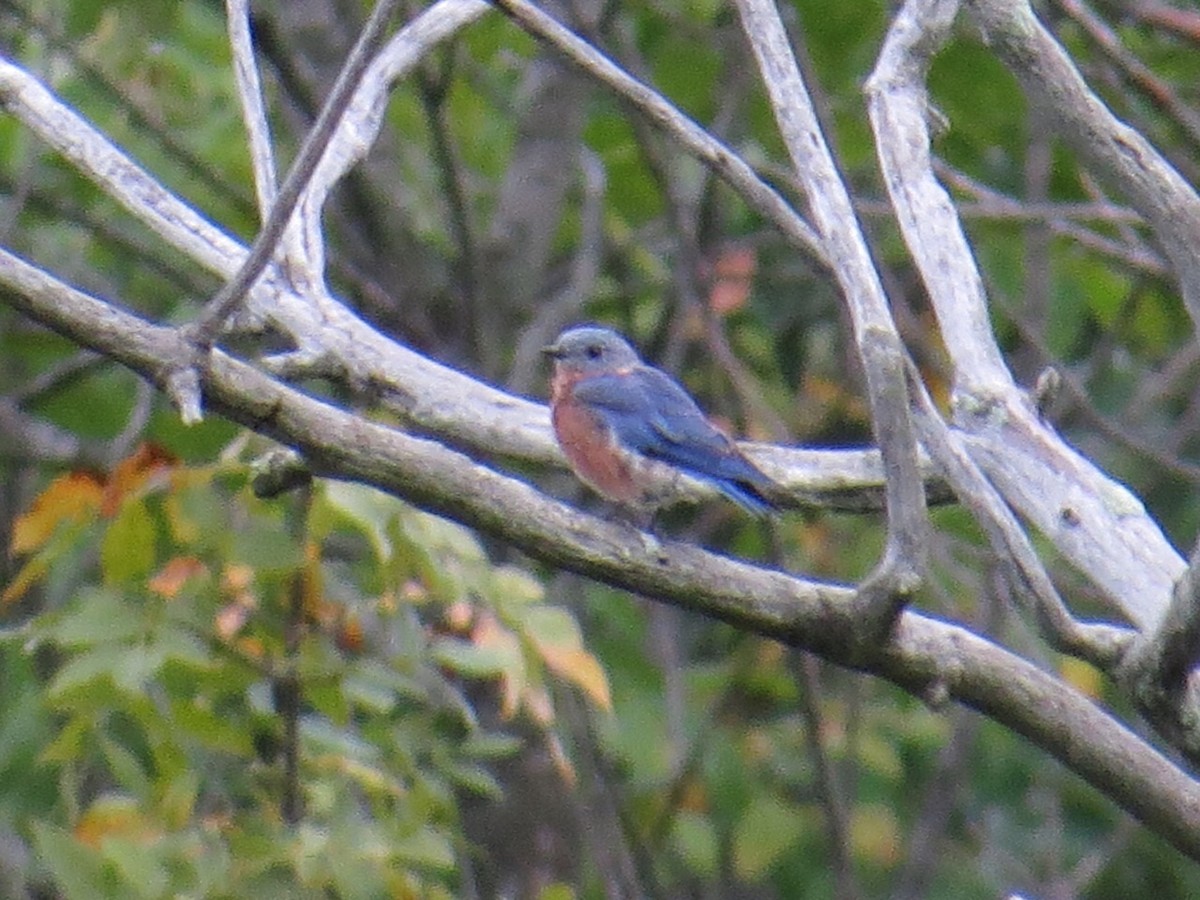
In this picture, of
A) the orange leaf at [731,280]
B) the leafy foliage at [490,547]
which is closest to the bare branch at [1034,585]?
the leafy foliage at [490,547]

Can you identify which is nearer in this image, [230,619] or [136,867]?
[136,867]

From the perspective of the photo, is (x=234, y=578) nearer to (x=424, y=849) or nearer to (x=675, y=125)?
(x=424, y=849)

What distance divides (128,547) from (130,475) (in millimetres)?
192

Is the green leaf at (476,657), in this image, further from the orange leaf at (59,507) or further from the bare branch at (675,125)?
the bare branch at (675,125)

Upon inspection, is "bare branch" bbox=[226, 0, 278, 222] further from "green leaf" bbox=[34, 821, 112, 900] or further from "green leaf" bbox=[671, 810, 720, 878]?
"green leaf" bbox=[671, 810, 720, 878]

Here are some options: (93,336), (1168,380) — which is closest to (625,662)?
(1168,380)

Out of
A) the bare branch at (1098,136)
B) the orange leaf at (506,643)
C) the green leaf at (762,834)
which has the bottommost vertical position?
the green leaf at (762,834)

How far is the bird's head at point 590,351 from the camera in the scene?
4.89 m

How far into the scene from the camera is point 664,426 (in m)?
4.50

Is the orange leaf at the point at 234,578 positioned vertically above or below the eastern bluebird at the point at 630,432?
below

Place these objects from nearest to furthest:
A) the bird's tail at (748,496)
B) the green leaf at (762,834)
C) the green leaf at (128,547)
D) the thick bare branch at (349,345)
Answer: the thick bare branch at (349,345) < the bird's tail at (748,496) < the green leaf at (128,547) < the green leaf at (762,834)

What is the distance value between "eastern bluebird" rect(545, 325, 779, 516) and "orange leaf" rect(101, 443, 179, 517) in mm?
817

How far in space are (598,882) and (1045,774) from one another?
4.98 feet

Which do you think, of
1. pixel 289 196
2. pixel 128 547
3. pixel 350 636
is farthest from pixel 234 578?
pixel 289 196
